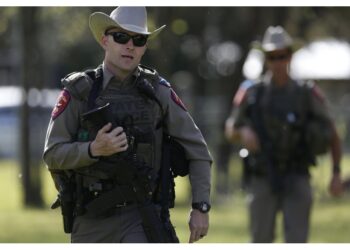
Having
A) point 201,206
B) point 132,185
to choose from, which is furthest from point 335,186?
point 132,185

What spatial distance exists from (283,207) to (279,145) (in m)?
0.53

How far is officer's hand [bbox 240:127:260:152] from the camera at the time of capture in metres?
10.2

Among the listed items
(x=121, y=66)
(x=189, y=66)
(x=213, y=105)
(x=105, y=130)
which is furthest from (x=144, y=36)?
(x=213, y=105)

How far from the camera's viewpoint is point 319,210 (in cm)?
2220

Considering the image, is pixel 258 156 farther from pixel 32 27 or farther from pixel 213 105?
pixel 213 105

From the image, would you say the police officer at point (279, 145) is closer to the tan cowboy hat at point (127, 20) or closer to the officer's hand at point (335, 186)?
the officer's hand at point (335, 186)

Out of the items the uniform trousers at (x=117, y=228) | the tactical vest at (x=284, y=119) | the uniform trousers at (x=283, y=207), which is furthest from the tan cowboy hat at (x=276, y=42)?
the uniform trousers at (x=117, y=228)

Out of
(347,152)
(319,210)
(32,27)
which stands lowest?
(347,152)

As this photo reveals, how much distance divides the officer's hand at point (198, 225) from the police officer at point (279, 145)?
3.28 meters

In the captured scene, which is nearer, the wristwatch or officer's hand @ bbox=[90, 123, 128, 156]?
officer's hand @ bbox=[90, 123, 128, 156]

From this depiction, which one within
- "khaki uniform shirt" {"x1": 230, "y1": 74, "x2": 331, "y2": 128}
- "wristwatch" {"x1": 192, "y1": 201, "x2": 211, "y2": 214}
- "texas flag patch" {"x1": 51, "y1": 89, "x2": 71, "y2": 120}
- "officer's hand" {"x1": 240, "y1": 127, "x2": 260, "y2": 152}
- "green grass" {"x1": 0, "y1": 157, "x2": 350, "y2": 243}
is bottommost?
"green grass" {"x1": 0, "y1": 157, "x2": 350, "y2": 243}

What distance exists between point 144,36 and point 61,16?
18.8 metres

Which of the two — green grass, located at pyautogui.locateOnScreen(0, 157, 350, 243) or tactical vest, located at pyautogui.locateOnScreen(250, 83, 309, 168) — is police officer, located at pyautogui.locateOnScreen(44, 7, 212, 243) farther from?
green grass, located at pyautogui.locateOnScreen(0, 157, 350, 243)

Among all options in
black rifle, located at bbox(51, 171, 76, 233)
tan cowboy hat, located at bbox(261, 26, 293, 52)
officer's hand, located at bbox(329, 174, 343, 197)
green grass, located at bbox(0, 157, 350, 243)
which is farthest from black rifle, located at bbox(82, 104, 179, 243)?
green grass, located at bbox(0, 157, 350, 243)
